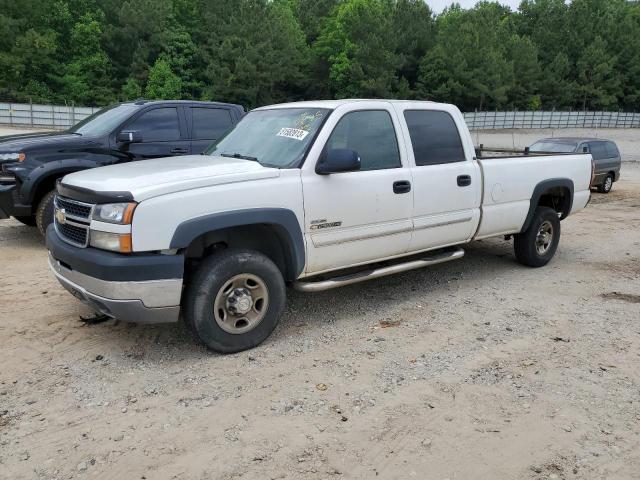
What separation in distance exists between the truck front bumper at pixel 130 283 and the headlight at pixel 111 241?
4 cm

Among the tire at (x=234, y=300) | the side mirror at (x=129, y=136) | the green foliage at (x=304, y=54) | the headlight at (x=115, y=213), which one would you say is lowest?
the tire at (x=234, y=300)

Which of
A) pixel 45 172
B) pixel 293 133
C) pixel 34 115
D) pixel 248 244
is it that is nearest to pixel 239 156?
pixel 293 133

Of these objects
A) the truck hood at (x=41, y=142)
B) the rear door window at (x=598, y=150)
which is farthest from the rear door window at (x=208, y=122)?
the rear door window at (x=598, y=150)

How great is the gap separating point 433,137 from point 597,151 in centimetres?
1291

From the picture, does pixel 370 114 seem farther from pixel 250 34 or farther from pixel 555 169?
pixel 250 34

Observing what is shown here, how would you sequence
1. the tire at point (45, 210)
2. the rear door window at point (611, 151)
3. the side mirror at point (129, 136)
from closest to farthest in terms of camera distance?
the tire at point (45, 210) → the side mirror at point (129, 136) → the rear door window at point (611, 151)

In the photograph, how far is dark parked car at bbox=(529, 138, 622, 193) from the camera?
15832 millimetres

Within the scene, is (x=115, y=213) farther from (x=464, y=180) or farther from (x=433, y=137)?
(x=464, y=180)

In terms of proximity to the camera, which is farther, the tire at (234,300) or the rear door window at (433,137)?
the rear door window at (433,137)

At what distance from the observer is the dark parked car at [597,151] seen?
15832 millimetres

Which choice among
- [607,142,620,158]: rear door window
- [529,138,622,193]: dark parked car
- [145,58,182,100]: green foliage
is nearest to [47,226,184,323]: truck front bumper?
[529,138,622,193]: dark parked car

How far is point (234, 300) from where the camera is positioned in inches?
164

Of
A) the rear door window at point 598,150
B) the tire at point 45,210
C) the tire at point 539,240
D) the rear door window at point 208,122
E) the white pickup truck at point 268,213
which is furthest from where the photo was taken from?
the rear door window at point 598,150

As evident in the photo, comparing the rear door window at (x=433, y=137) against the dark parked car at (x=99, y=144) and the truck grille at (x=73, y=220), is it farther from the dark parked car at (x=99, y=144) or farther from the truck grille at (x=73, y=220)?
the truck grille at (x=73, y=220)
